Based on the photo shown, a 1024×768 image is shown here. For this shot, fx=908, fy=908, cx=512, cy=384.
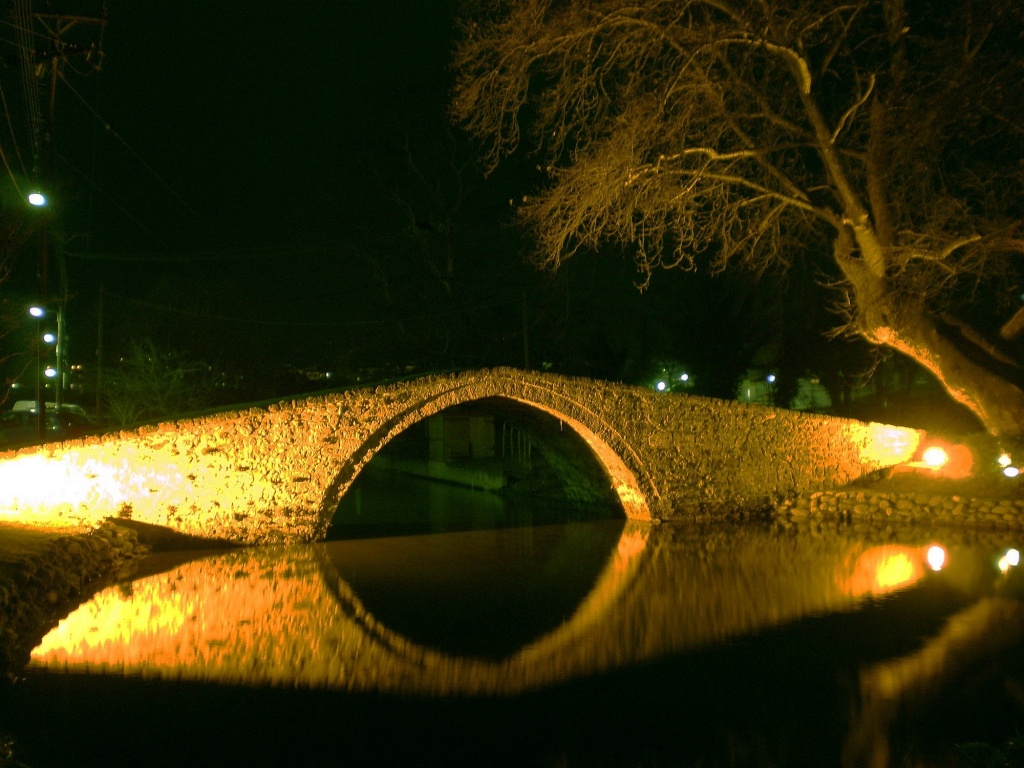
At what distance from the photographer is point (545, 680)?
7512 millimetres

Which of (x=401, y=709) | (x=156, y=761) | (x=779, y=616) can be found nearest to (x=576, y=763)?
(x=401, y=709)

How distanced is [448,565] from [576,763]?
6.91 metres

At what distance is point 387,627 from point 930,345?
10.9 meters

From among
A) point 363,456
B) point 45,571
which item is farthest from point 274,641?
point 363,456

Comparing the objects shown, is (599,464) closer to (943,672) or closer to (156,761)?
(943,672)

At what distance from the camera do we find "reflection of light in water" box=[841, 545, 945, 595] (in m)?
10.6

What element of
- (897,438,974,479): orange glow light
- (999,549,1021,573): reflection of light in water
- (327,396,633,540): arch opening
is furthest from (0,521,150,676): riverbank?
(897,438,974,479): orange glow light

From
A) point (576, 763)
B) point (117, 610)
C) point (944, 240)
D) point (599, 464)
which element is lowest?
point (576, 763)

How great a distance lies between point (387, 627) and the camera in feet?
30.5

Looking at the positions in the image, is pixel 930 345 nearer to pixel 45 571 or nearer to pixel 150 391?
pixel 45 571

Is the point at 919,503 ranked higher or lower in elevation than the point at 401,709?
higher

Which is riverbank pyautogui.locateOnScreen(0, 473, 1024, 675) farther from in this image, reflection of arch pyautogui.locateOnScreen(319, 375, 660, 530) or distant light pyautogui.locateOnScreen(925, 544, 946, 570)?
reflection of arch pyautogui.locateOnScreen(319, 375, 660, 530)

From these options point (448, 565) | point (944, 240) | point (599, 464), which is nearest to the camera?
point (448, 565)

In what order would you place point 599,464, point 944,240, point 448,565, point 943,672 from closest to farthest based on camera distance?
point 943,672, point 448,565, point 944,240, point 599,464
